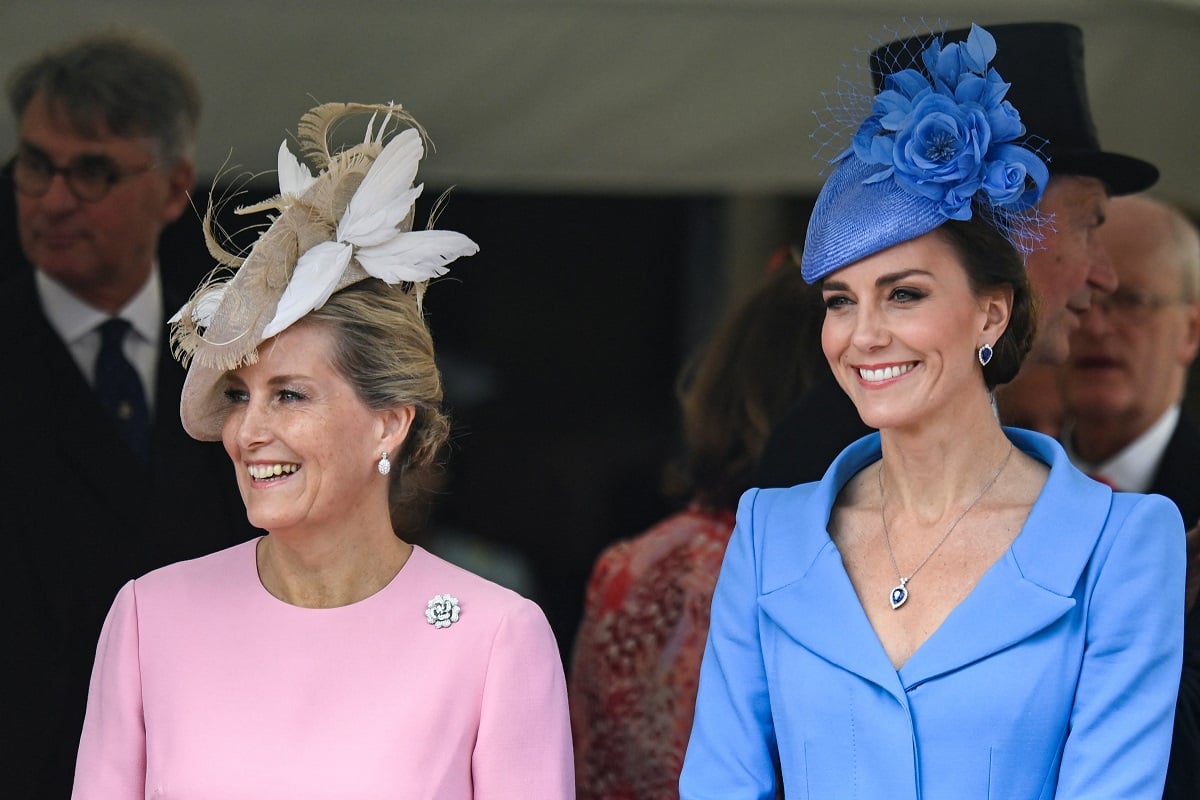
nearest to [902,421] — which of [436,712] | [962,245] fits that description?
[962,245]

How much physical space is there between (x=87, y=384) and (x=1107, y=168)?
2.26 meters

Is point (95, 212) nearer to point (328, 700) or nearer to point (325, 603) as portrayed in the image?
point (325, 603)

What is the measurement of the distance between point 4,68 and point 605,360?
3.45 meters

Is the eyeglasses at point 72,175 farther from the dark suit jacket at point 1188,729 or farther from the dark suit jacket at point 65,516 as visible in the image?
the dark suit jacket at point 1188,729

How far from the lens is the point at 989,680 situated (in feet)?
7.75

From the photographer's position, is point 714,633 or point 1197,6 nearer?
point 714,633

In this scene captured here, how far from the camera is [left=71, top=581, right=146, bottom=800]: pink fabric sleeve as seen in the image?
2.55 meters

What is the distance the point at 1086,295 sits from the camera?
331cm

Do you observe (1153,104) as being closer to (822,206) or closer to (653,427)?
(822,206)

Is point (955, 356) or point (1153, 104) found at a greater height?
point (1153, 104)

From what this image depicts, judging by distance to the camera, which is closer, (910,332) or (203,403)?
(910,332)

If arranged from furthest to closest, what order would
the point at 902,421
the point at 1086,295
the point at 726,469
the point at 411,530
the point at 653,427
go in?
1. the point at 653,427
2. the point at 726,469
3. the point at 1086,295
4. the point at 411,530
5. the point at 902,421

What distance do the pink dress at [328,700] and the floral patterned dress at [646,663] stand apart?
42.0 inches

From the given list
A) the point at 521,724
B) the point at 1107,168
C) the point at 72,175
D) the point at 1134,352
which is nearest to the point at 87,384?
the point at 72,175
